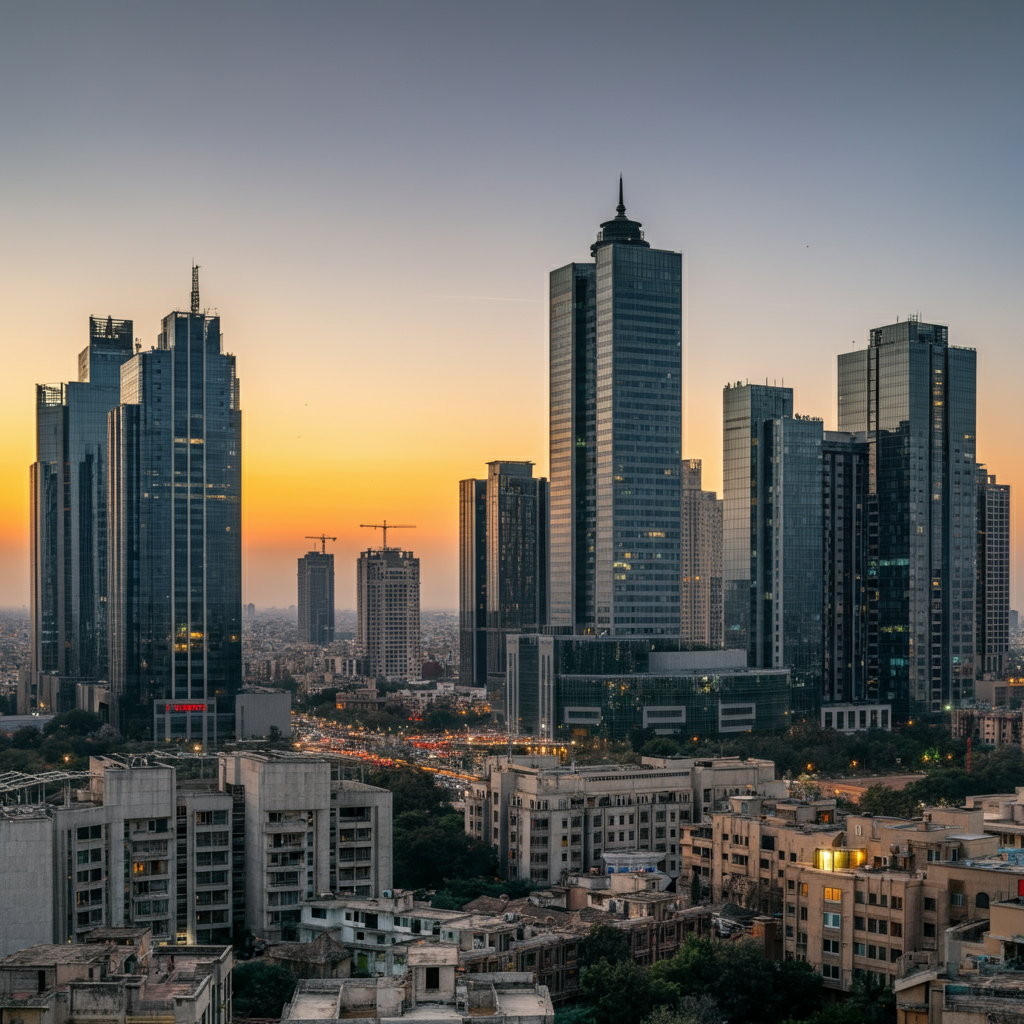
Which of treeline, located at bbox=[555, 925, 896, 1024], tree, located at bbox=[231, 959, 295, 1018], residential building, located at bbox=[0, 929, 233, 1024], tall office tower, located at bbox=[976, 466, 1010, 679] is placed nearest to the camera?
residential building, located at bbox=[0, 929, 233, 1024]

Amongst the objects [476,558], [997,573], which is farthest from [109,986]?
[476,558]

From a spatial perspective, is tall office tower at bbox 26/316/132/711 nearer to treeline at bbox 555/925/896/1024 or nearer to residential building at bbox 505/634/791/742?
residential building at bbox 505/634/791/742

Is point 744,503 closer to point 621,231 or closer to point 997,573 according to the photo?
point 621,231

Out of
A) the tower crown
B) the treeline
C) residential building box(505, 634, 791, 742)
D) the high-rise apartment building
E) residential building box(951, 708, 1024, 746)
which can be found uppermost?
the tower crown

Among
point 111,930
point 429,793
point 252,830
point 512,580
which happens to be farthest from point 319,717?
point 111,930

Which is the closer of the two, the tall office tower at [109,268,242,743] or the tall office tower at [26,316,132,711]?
the tall office tower at [109,268,242,743]

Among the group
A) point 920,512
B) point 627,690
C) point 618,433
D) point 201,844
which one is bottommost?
point 201,844

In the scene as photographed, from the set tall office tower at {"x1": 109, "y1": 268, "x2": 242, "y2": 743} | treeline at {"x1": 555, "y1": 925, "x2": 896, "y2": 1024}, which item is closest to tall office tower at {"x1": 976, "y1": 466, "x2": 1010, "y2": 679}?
tall office tower at {"x1": 109, "y1": 268, "x2": 242, "y2": 743}

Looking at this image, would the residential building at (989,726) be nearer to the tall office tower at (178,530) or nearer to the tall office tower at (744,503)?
the tall office tower at (744,503)
